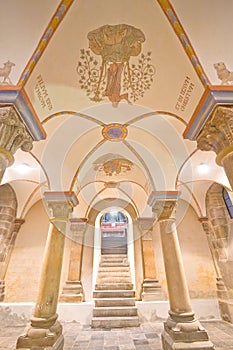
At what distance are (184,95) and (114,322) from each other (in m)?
6.15

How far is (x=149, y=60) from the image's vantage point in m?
3.47

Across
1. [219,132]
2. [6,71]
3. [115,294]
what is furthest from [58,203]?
[115,294]

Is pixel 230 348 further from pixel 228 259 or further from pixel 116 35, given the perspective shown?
pixel 116 35

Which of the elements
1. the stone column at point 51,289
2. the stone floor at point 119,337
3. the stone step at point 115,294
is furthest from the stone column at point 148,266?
the stone column at point 51,289

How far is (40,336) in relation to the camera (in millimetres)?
3621

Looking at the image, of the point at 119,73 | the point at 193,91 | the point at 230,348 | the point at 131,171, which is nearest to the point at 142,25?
the point at 119,73

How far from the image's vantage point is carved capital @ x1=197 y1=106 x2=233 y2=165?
291 centimetres

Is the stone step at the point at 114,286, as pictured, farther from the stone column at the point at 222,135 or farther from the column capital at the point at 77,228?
the stone column at the point at 222,135

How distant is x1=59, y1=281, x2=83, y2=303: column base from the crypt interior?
0.03 metres

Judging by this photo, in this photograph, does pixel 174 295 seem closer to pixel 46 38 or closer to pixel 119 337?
pixel 119 337

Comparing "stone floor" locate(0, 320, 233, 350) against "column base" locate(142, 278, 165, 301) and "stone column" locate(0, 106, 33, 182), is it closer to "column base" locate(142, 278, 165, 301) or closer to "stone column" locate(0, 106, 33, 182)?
"column base" locate(142, 278, 165, 301)

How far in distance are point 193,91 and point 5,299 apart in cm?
875

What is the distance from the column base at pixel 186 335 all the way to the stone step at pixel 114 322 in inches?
90.3

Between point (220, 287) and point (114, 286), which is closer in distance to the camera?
point (220, 287)
